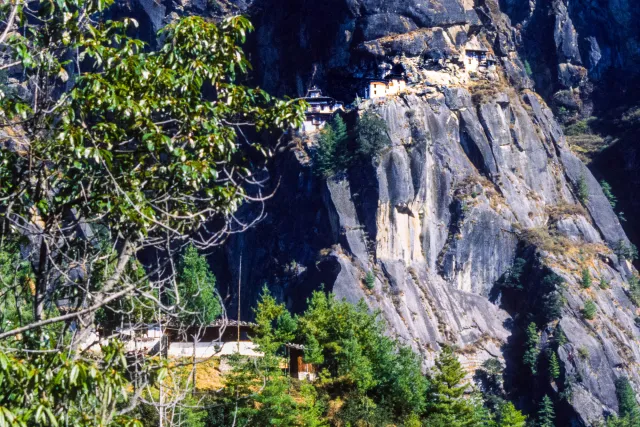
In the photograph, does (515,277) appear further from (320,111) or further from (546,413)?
(320,111)

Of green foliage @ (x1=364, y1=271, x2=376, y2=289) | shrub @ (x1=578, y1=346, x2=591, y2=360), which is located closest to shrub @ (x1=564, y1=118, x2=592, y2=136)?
shrub @ (x1=578, y1=346, x2=591, y2=360)

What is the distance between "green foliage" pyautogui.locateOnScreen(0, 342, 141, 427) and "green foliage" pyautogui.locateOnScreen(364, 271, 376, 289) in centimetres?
Result: 5001

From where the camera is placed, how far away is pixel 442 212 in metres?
62.8

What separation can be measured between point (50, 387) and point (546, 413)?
5187cm

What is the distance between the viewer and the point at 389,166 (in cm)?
6194

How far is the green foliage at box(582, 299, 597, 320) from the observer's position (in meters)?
59.0

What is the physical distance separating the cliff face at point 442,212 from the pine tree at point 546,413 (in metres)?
1.04

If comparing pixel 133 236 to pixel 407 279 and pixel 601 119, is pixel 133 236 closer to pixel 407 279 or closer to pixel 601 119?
pixel 407 279

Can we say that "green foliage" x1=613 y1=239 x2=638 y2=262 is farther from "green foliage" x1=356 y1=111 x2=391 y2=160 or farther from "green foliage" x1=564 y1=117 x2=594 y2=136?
"green foliage" x1=356 y1=111 x2=391 y2=160

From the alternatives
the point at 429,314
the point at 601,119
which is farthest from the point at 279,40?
the point at 601,119

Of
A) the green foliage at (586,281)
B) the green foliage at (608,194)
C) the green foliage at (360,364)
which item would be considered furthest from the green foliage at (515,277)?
the green foliage at (360,364)

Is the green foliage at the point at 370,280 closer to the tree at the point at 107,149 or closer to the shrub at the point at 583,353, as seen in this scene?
the shrub at the point at 583,353

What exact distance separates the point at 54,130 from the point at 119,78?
968 mm

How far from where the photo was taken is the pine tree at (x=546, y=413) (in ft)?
179
